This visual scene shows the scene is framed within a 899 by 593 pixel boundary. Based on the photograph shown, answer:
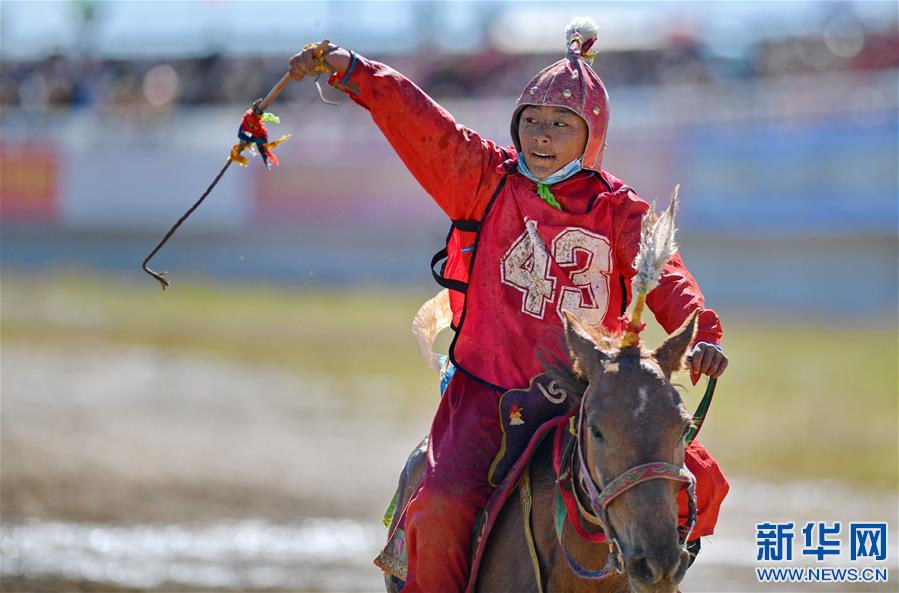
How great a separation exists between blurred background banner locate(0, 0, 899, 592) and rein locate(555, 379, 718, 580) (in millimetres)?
4610

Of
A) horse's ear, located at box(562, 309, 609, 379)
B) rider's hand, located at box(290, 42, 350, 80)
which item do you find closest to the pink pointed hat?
rider's hand, located at box(290, 42, 350, 80)

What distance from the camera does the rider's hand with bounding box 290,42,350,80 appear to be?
463 centimetres

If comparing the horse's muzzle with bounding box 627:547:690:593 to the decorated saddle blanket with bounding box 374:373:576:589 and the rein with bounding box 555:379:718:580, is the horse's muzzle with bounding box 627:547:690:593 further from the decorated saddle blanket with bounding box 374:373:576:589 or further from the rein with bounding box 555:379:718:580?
the decorated saddle blanket with bounding box 374:373:576:589

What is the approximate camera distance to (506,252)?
455cm

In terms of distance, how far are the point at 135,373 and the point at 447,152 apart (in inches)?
488

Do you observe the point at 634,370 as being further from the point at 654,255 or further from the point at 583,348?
the point at 654,255

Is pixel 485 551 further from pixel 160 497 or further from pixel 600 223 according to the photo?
pixel 160 497

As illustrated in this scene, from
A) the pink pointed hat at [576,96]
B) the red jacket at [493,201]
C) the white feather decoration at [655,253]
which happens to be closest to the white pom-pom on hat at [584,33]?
the pink pointed hat at [576,96]

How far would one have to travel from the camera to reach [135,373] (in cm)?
1634

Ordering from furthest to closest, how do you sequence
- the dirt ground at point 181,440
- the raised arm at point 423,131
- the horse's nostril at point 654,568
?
the dirt ground at point 181,440 < the raised arm at point 423,131 < the horse's nostril at point 654,568

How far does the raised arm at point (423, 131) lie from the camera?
462 cm

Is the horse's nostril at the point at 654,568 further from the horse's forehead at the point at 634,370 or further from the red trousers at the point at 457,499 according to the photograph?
the red trousers at the point at 457,499

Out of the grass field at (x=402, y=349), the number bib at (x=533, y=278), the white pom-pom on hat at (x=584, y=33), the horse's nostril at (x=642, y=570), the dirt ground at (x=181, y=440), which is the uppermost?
the grass field at (x=402, y=349)

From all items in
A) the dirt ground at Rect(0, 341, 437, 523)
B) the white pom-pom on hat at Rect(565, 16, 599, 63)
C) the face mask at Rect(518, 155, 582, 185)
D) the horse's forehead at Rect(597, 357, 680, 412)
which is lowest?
the horse's forehead at Rect(597, 357, 680, 412)
